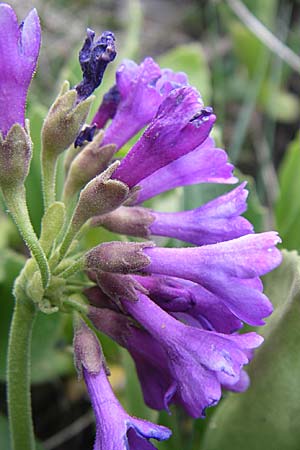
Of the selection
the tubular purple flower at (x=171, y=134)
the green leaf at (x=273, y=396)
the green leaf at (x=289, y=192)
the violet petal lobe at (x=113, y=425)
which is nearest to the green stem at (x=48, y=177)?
the tubular purple flower at (x=171, y=134)


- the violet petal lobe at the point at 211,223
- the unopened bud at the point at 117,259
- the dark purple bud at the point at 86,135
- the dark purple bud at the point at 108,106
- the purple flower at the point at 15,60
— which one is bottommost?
the unopened bud at the point at 117,259

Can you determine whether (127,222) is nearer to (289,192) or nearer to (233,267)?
(233,267)

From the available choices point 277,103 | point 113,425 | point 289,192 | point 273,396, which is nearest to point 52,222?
point 113,425

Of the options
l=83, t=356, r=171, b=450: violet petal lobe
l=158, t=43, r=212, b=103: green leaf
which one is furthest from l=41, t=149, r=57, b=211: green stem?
l=158, t=43, r=212, b=103: green leaf

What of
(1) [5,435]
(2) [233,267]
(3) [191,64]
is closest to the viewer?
(2) [233,267]

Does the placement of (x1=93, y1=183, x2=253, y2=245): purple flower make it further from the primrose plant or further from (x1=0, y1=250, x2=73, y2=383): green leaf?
(x1=0, y1=250, x2=73, y2=383): green leaf

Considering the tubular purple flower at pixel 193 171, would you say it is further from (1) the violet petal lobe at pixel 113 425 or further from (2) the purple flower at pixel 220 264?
(1) the violet petal lobe at pixel 113 425

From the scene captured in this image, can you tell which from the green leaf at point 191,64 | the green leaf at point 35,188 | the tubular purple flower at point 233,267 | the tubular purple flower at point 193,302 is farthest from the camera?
the green leaf at point 191,64

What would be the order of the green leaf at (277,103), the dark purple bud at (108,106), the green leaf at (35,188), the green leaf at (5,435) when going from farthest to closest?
1. the green leaf at (277,103)
2. the green leaf at (35,188)
3. the green leaf at (5,435)
4. the dark purple bud at (108,106)
